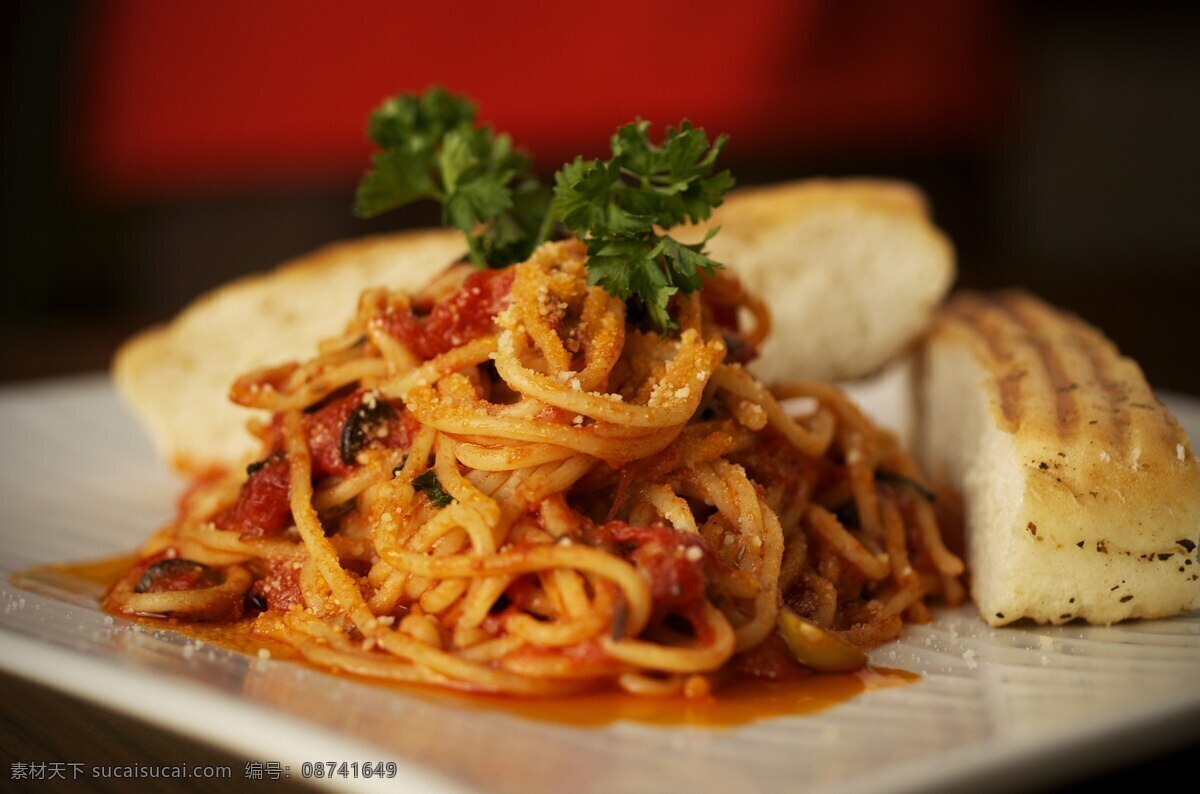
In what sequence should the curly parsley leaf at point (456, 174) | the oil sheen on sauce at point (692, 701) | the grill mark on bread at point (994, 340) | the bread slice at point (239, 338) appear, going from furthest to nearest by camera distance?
the bread slice at point (239, 338) → the curly parsley leaf at point (456, 174) → the grill mark on bread at point (994, 340) → the oil sheen on sauce at point (692, 701)

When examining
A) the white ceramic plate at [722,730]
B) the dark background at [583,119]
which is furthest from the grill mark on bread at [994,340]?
the dark background at [583,119]

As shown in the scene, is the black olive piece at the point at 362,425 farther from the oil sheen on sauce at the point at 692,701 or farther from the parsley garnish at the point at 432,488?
the oil sheen on sauce at the point at 692,701

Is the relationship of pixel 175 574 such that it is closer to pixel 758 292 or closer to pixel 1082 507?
pixel 1082 507

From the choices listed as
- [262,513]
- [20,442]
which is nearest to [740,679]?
[262,513]

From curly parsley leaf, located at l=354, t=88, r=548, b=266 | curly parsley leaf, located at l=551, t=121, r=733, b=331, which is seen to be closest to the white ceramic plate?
curly parsley leaf, located at l=551, t=121, r=733, b=331

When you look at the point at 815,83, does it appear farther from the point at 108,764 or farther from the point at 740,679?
the point at 108,764

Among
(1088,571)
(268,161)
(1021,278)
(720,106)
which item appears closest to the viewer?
(1088,571)

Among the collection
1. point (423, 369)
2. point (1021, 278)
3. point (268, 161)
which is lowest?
point (1021, 278)

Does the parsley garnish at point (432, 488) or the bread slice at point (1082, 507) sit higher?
the parsley garnish at point (432, 488)
